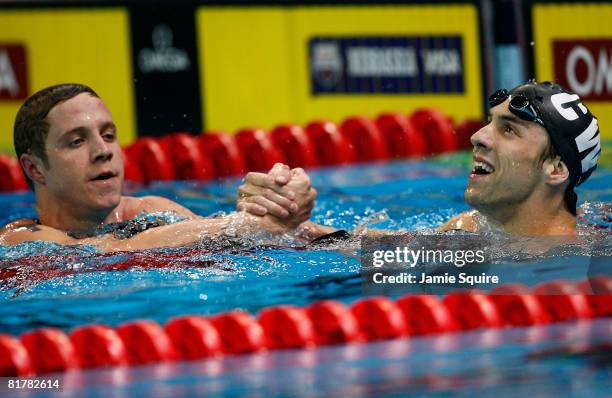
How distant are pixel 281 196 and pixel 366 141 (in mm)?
4017

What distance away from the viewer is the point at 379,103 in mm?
8703

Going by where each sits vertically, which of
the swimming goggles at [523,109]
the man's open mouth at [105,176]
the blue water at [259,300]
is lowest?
the blue water at [259,300]

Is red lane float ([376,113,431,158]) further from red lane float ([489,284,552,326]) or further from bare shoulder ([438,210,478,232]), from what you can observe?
red lane float ([489,284,552,326])

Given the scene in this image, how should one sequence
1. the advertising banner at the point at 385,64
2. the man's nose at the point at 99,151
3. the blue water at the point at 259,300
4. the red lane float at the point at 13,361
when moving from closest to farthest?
the blue water at the point at 259,300
the red lane float at the point at 13,361
the man's nose at the point at 99,151
the advertising banner at the point at 385,64

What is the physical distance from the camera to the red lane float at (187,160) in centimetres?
731

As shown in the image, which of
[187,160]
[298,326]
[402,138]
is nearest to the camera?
[298,326]

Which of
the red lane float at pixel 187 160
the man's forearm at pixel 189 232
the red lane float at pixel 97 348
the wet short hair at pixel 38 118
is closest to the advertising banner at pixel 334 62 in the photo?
the red lane float at pixel 187 160

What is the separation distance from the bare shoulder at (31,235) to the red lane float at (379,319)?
1.09 metres

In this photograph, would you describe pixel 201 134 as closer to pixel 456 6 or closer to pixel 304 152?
pixel 304 152

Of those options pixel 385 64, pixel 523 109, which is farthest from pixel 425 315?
pixel 385 64

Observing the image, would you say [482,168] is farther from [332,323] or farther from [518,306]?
[332,323]

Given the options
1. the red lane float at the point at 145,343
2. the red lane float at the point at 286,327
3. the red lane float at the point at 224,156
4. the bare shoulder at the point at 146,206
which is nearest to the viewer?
the red lane float at the point at 145,343

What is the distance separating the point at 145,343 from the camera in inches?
147

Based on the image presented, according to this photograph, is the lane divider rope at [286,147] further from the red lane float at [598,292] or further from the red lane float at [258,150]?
the red lane float at [598,292]
